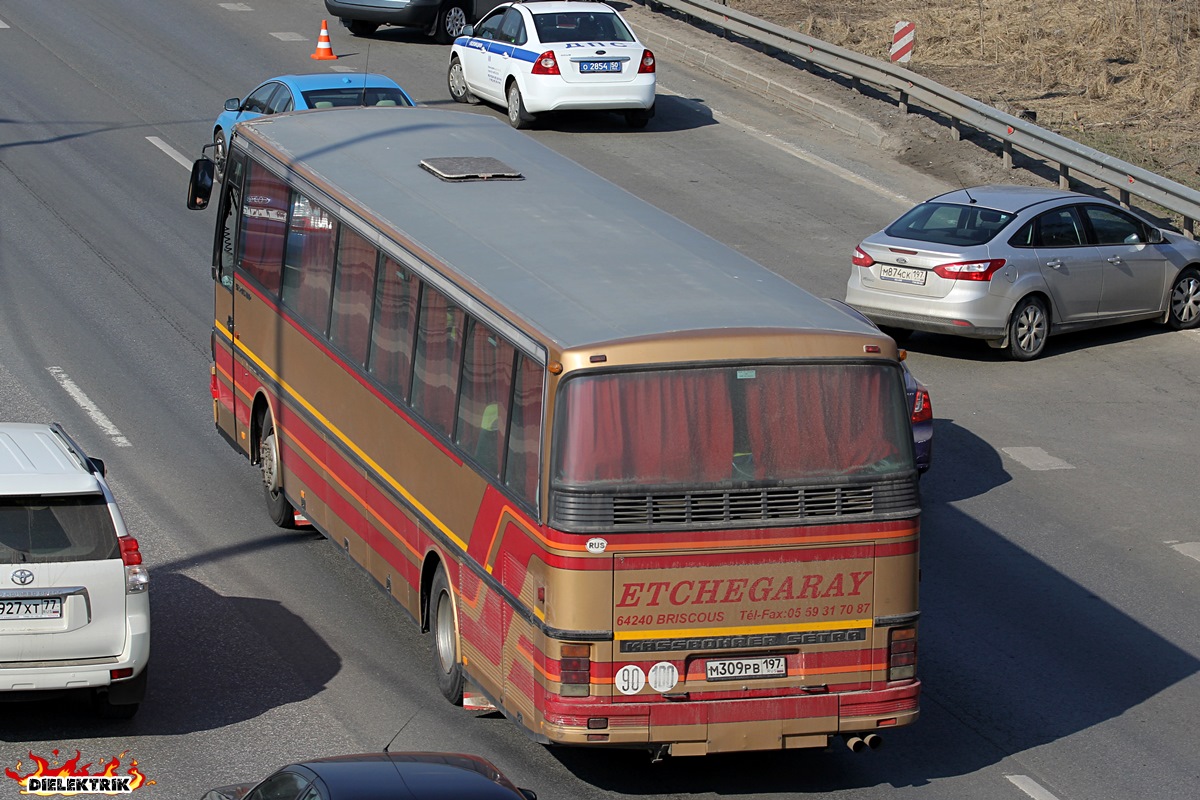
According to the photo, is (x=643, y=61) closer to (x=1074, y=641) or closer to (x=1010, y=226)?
(x=1010, y=226)

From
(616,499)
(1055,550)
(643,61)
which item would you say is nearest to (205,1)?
(643,61)

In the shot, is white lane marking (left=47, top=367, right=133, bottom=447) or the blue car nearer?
white lane marking (left=47, top=367, right=133, bottom=447)

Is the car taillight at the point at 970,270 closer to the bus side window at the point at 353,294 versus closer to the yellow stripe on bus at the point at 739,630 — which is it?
the bus side window at the point at 353,294

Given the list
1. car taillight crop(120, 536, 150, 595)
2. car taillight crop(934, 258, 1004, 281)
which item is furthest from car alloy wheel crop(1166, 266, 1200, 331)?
car taillight crop(120, 536, 150, 595)

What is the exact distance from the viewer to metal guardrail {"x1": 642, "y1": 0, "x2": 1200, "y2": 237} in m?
21.3

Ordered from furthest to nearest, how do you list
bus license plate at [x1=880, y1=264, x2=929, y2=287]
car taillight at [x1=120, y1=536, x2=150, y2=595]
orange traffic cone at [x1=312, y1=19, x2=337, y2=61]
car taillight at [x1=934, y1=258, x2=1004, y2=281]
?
1. orange traffic cone at [x1=312, y1=19, x2=337, y2=61]
2. bus license plate at [x1=880, y1=264, x2=929, y2=287]
3. car taillight at [x1=934, y1=258, x2=1004, y2=281]
4. car taillight at [x1=120, y1=536, x2=150, y2=595]

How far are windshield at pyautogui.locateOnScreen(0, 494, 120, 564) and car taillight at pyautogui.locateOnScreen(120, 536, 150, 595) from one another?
0.05m

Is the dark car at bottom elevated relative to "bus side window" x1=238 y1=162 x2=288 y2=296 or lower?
lower

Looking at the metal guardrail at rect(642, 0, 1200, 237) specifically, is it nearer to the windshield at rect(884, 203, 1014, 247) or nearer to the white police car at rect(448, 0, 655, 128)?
the white police car at rect(448, 0, 655, 128)

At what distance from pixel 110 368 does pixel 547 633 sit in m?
9.17

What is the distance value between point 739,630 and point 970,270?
9.58 metres

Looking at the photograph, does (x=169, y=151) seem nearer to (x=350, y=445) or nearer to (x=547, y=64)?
(x=547, y=64)

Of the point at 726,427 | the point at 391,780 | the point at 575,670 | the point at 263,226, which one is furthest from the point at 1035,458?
the point at 391,780

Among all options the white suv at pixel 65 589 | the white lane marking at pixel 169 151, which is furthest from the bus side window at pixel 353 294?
the white lane marking at pixel 169 151
